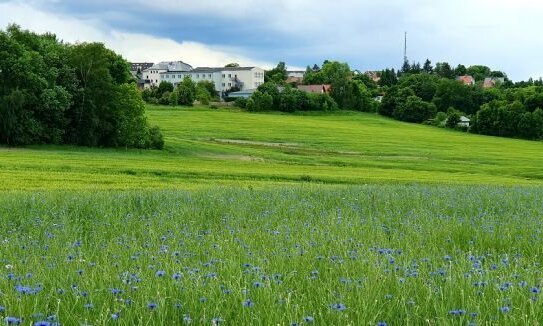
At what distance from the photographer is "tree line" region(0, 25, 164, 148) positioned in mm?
58531

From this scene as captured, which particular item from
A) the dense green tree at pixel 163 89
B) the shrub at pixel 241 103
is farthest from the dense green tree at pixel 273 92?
the dense green tree at pixel 163 89

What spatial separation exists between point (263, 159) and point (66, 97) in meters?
21.6

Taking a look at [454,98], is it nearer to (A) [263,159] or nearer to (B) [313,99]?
(B) [313,99]

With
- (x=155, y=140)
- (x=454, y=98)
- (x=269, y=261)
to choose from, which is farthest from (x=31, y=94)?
(x=454, y=98)

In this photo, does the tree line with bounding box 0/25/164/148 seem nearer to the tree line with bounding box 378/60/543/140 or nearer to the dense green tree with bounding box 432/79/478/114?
the tree line with bounding box 378/60/543/140

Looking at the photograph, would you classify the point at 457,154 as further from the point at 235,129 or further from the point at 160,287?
the point at 160,287

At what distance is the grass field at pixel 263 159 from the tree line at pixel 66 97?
11.4 feet

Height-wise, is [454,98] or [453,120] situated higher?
[454,98]

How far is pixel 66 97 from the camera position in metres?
60.0

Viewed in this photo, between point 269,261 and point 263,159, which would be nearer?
point 269,261

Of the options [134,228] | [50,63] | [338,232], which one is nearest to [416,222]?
[338,232]

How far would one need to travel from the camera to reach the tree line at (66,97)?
192 ft

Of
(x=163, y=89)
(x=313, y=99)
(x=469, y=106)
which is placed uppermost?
(x=163, y=89)

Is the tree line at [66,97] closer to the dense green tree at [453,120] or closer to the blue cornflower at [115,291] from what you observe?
the blue cornflower at [115,291]
